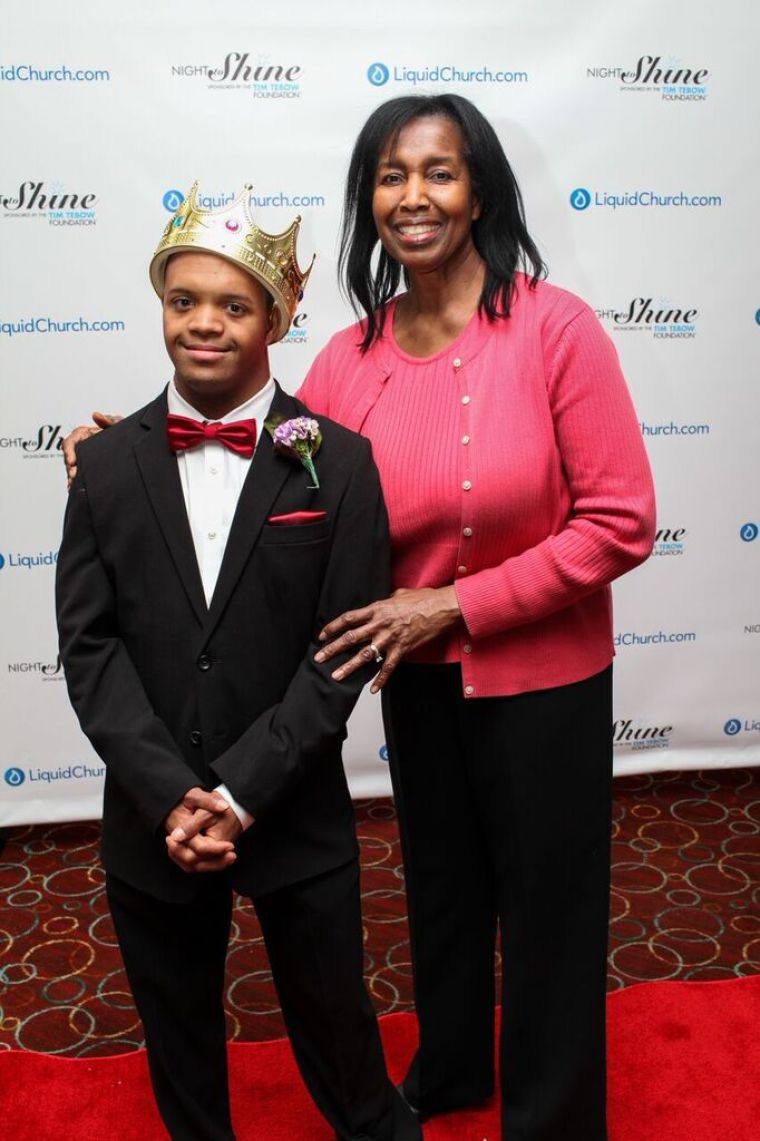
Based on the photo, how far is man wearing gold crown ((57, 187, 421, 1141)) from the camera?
174 cm

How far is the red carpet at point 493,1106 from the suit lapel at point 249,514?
111 cm

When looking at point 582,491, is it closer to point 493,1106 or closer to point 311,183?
point 493,1106

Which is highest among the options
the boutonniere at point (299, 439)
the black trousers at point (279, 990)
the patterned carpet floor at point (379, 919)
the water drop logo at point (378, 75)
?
the water drop logo at point (378, 75)

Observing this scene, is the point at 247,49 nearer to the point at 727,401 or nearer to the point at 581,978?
the point at 727,401

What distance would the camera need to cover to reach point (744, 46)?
3342 millimetres

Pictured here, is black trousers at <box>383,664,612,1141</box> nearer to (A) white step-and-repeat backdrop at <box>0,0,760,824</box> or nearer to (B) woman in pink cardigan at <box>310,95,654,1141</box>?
(B) woman in pink cardigan at <box>310,95,654,1141</box>

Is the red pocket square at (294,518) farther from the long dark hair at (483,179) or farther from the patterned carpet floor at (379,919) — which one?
the patterned carpet floor at (379,919)

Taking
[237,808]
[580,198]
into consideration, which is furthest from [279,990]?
[580,198]

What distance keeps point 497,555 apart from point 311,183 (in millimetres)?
1735

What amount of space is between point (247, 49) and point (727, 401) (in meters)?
1.65

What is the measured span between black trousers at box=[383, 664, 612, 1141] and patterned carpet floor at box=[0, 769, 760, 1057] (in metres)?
0.61

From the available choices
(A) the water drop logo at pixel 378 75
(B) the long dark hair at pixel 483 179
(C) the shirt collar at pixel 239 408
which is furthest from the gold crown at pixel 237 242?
(A) the water drop logo at pixel 378 75

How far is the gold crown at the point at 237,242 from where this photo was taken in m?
1.72

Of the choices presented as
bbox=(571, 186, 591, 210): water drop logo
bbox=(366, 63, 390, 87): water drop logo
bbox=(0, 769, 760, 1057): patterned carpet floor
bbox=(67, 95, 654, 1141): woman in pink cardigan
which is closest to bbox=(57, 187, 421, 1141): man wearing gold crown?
bbox=(67, 95, 654, 1141): woman in pink cardigan
